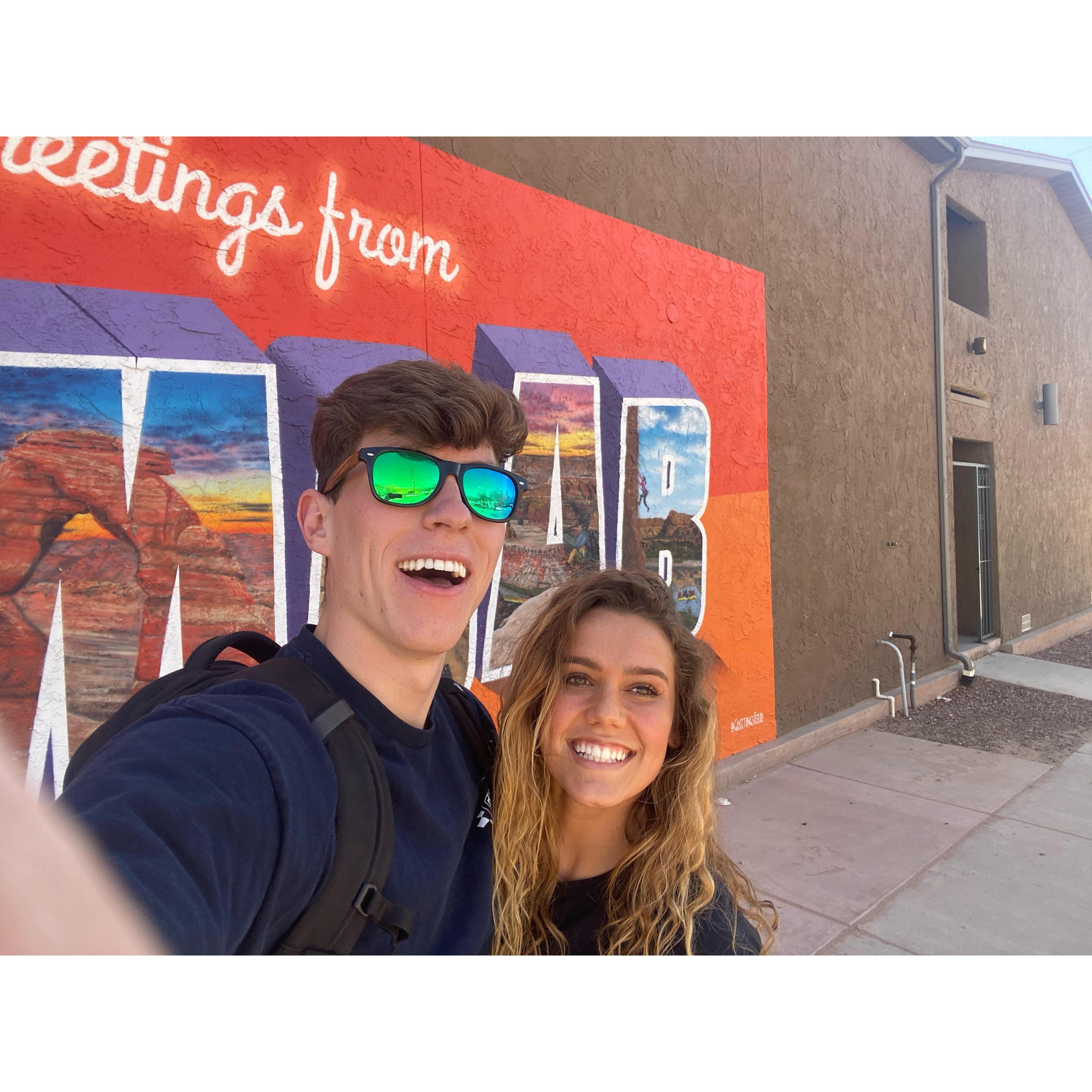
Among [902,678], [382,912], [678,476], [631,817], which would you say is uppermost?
[678,476]

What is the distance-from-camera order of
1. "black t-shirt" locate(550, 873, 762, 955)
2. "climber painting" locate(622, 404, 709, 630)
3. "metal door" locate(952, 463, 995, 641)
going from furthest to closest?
"metal door" locate(952, 463, 995, 641) → "climber painting" locate(622, 404, 709, 630) → "black t-shirt" locate(550, 873, 762, 955)

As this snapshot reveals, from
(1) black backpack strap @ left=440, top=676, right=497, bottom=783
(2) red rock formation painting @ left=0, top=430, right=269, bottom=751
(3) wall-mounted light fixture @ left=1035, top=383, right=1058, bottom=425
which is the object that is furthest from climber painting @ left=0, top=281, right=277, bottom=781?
(3) wall-mounted light fixture @ left=1035, top=383, right=1058, bottom=425

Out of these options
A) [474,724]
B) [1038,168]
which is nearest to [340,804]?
[474,724]

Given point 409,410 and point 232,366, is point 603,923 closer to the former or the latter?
point 409,410

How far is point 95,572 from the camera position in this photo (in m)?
2.08

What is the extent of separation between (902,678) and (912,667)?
1.22ft

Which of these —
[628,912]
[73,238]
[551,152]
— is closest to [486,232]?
[551,152]

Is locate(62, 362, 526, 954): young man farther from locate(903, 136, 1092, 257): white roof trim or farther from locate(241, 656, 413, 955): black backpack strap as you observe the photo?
locate(903, 136, 1092, 257): white roof trim

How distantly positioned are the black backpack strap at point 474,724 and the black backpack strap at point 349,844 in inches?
15.1

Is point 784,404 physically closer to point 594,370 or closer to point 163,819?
point 594,370

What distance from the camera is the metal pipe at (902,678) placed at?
20.7 ft

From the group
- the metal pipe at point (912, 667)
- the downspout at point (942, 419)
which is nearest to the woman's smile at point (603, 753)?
the metal pipe at point (912, 667)

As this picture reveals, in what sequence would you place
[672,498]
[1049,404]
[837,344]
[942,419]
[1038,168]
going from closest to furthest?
[672,498] < [837,344] < [942,419] < [1038,168] < [1049,404]

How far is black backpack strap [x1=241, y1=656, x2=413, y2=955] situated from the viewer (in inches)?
35.9
